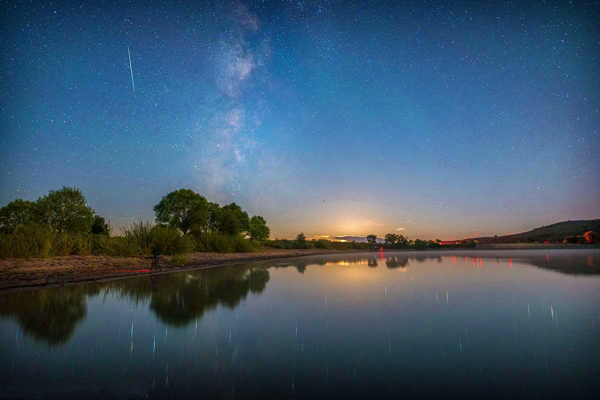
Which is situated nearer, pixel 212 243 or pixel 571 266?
pixel 571 266

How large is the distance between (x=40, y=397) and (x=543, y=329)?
6.69 m

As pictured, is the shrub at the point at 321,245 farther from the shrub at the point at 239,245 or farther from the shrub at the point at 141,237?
the shrub at the point at 141,237

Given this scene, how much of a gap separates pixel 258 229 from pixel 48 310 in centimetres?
5373

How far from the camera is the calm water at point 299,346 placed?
9.39 feet

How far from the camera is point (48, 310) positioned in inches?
234

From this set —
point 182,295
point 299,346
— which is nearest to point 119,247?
point 182,295

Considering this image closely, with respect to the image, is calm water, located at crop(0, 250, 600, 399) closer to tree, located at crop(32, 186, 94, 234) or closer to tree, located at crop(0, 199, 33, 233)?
tree, located at crop(32, 186, 94, 234)

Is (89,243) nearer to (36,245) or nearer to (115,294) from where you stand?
(36,245)

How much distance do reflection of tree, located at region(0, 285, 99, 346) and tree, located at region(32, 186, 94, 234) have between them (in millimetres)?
26910

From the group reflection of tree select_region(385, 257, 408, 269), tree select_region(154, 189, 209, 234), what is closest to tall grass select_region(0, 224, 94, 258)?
reflection of tree select_region(385, 257, 408, 269)

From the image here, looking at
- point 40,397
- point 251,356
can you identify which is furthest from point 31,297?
point 251,356

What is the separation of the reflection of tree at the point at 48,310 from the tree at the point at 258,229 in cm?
4979

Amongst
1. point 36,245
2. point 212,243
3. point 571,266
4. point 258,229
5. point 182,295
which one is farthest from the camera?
point 258,229

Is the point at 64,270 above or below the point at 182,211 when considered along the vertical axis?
below
